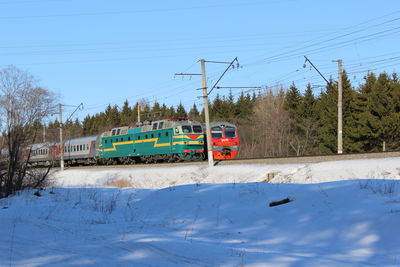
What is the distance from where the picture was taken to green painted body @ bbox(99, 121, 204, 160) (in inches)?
1185

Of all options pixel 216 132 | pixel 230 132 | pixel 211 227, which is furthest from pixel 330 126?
pixel 211 227

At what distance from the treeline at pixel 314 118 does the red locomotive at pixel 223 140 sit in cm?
533

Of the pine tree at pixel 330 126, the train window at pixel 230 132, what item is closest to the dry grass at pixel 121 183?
the train window at pixel 230 132

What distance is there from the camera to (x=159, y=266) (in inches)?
232

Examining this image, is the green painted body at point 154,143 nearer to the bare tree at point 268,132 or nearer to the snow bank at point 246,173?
the snow bank at point 246,173

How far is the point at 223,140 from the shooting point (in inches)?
1222

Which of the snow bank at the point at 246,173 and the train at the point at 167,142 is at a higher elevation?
the train at the point at 167,142

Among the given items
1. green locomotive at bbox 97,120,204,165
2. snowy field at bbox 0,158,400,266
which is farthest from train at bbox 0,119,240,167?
snowy field at bbox 0,158,400,266

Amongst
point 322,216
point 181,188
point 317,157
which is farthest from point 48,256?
point 317,157

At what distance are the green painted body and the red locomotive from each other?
1088 millimetres

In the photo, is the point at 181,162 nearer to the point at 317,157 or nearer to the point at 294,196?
the point at 317,157

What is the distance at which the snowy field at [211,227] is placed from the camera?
21.4 ft

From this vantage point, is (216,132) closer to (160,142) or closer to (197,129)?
(197,129)

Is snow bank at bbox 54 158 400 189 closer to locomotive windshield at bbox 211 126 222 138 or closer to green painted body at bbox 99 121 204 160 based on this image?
green painted body at bbox 99 121 204 160
